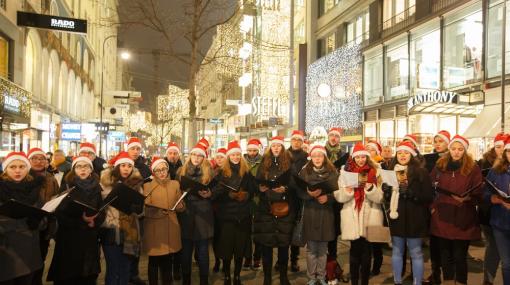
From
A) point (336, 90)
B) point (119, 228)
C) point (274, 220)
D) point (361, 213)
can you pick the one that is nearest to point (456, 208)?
point (361, 213)

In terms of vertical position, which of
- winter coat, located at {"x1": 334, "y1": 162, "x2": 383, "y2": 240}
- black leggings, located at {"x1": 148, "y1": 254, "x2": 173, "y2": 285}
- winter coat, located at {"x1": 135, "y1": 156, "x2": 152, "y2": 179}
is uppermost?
winter coat, located at {"x1": 135, "y1": 156, "x2": 152, "y2": 179}

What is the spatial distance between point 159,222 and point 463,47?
1623 centimetres

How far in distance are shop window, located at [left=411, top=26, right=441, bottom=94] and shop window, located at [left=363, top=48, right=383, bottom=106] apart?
10.2 feet

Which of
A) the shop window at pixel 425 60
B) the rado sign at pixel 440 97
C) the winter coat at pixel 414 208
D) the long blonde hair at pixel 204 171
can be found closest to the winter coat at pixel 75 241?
the long blonde hair at pixel 204 171

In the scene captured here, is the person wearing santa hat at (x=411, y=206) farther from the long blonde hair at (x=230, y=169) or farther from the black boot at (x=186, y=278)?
the black boot at (x=186, y=278)

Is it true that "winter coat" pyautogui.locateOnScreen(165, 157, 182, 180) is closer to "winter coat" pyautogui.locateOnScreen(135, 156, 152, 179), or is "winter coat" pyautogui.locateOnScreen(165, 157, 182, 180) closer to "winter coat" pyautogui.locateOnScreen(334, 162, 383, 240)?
"winter coat" pyautogui.locateOnScreen(135, 156, 152, 179)

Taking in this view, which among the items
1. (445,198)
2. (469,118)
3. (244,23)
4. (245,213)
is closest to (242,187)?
(245,213)

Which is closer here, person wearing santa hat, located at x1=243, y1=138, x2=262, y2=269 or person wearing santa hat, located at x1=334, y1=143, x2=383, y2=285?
person wearing santa hat, located at x1=334, y1=143, x2=383, y2=285

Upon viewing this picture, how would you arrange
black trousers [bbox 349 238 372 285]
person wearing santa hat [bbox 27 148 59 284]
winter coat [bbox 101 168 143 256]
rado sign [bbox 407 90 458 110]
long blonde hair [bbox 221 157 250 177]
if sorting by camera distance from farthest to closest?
rado sign [bbox 407 90 458 110]
long blonde hair [bbox 221 157 250 177]
black trousers [bbox 349 238 372 285]
winter coat [bbox 101 168 143 256]
person wearing santa hat [bbox 27 148 59 284]

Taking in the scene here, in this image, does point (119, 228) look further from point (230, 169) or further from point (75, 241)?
point (230, 169)

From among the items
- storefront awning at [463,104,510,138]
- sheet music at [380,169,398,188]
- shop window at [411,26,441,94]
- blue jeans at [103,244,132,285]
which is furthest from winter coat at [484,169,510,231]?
shop window at [411,26,441,94]

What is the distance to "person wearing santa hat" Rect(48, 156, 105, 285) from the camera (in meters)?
5.23

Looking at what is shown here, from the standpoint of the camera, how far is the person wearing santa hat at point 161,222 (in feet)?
19.8

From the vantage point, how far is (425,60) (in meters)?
21.0
